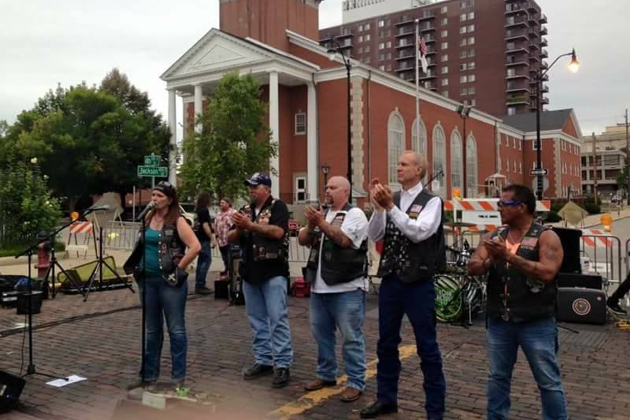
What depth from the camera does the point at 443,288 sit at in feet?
28.4

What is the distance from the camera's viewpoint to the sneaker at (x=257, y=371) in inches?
229

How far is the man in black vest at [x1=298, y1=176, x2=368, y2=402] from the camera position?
5.06 m

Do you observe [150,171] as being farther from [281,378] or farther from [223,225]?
[281,378]

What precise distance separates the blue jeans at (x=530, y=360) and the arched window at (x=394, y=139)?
A: 41.1 meters

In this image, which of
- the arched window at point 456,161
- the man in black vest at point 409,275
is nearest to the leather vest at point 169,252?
the man in black vest at point 409,275

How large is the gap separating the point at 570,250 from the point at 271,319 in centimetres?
577

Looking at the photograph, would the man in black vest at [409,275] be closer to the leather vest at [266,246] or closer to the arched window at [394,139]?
the leather vest at [266,246]

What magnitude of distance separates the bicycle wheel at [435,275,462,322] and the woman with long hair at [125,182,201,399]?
451 cm

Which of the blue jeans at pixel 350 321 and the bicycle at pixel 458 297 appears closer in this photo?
the blue jeans at pixel 350 321

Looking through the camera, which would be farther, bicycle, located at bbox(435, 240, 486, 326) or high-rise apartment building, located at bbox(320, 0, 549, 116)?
high-rise apartment building, located at bbox(320, 0, 549, 116)

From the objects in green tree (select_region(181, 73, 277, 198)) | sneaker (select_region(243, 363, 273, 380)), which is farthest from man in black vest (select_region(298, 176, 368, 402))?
green tree (select_region(181, 73, 277, 198))

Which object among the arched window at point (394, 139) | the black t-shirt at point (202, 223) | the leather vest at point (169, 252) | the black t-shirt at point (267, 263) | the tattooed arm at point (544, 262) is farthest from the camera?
the arched window at point (394, 139)

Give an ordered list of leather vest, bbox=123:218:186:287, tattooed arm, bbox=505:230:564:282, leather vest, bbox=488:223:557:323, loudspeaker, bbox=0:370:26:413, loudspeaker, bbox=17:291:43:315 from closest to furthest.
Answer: tattooed arm, bbox=505:230:564:282
leather vest, bbox=488:223:557:323
loudspeaker, bbox=0:370:26:413
leather vest, bbox=123:218:186:287
loudspeaker, bbox=17:291:43:315

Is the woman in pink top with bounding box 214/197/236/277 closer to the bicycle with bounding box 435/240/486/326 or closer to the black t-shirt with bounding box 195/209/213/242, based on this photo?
the black t-shirt with bounding box 195/209/213/242
